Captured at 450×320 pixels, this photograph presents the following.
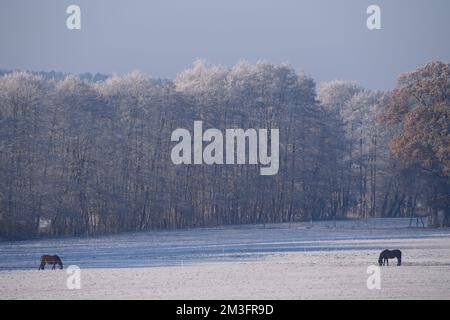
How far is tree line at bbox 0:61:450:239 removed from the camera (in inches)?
2692

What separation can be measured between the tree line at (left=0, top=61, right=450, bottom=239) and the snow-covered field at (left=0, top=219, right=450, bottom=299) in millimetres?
8217

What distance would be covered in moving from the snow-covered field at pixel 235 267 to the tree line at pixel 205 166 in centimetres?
822

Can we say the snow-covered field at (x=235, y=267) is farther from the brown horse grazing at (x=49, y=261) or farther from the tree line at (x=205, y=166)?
the tree line at (x=205, y=166)

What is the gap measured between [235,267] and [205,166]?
150 feet

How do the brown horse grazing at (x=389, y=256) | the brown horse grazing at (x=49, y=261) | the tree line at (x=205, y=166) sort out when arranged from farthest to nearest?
the tree line at (x=205, y=166), the brown horse grazing at (x=49, y=261), the brown horse grazing at (x=389, y=256)

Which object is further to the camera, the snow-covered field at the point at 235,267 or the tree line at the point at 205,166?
the tree line at the point at 205,166

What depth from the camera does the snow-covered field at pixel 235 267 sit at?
1096 inches

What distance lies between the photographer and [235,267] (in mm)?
36156

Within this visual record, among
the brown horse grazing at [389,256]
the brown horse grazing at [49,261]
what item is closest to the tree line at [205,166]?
the brown horse grazing at [49,261]

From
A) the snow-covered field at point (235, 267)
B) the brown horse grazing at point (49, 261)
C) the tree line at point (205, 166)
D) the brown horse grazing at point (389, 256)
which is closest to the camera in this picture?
the snow-covered field at point (235, 267)

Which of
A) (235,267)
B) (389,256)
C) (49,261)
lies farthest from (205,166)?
(389,256)

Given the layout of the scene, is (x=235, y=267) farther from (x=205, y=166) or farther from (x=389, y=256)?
(x=205, y=166)
